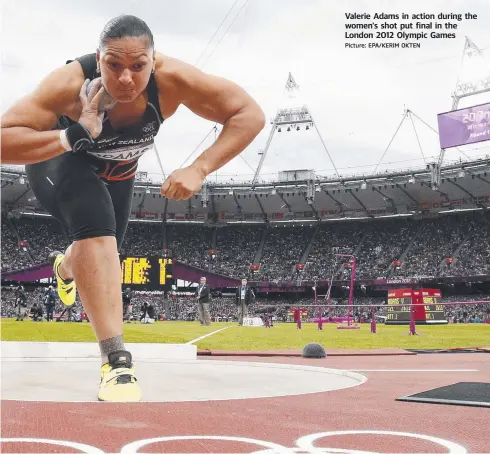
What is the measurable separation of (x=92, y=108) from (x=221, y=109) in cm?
80

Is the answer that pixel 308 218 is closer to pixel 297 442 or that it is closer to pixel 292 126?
pixel 292 126

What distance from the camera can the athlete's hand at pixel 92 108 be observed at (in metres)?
2.83

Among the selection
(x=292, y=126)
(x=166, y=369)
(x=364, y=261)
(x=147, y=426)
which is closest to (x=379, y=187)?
(x=364, y=261)

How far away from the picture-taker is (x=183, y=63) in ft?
10.8

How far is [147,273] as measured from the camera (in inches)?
1048

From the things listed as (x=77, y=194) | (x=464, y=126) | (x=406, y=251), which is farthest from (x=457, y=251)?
(x=77, y=194)

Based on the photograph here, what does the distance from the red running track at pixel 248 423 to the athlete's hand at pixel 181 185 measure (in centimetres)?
112

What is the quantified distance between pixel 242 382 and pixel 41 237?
3826cm

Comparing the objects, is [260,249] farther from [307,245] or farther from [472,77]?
[472,77]

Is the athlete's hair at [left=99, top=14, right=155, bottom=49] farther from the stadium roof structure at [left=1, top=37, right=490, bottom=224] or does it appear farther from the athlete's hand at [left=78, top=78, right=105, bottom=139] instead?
the stadium roof structure at [left=1, top=37, right=490, bottom=224]

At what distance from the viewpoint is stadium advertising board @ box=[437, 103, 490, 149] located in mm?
31984

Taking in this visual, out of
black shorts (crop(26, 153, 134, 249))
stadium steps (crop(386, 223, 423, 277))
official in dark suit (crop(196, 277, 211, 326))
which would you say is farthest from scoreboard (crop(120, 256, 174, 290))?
black shorts (crop(26, 153, 134, 249))

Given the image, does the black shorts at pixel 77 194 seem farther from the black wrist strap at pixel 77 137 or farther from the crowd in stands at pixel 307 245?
the crowd in stands at pixel 307 245

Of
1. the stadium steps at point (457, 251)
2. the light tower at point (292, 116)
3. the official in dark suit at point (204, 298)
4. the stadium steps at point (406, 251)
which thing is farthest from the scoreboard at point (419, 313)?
the light tower at point (292, 116)
